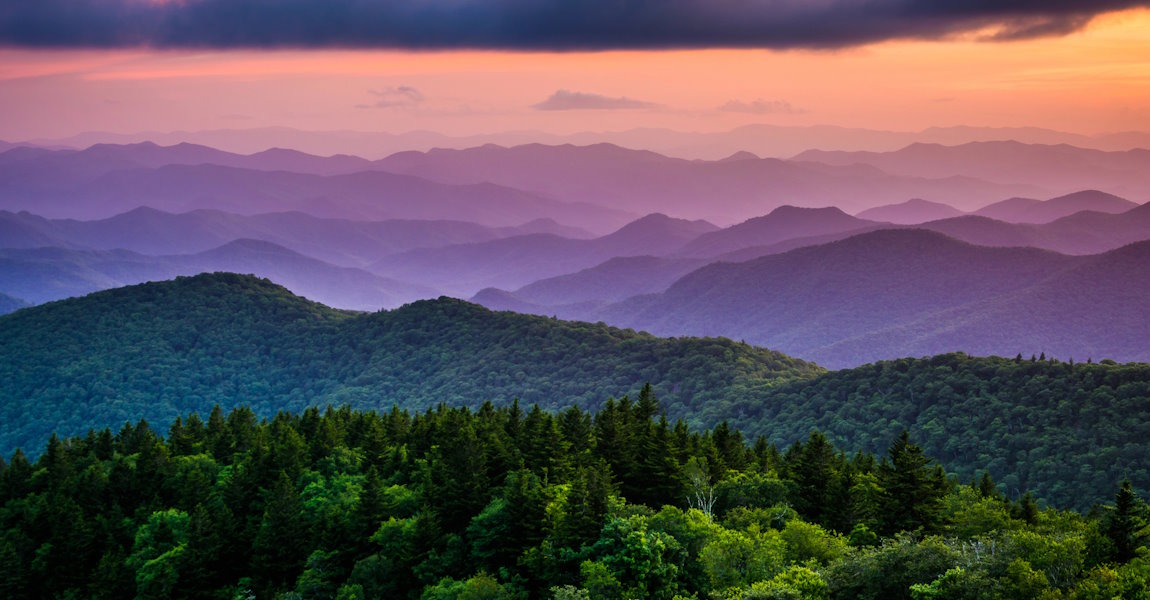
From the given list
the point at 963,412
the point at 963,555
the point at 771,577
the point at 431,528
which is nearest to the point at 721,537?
the point at 771,577

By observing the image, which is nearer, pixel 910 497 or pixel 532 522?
pixel 532 522

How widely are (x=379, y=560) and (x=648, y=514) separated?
20239mm

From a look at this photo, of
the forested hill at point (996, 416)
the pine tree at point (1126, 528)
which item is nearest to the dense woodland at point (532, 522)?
the pine tree at point (1126, 528)

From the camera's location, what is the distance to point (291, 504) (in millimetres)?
77438

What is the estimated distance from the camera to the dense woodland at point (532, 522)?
168ft

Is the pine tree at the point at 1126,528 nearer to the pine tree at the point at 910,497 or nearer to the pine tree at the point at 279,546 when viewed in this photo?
the pine tree at the point at 910,497

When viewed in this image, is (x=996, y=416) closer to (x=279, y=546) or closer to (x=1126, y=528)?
(x=1126, y=528)

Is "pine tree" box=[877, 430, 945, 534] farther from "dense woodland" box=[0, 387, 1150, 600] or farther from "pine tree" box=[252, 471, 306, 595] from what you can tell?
"pine tree" box=[252, 471, 306, 595]

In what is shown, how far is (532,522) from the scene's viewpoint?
6494 centimetres

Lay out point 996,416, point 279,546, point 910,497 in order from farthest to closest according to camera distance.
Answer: point 996,416, point 279,546, point 910,497

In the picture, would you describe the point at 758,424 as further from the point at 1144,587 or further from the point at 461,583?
the point at 1144,587

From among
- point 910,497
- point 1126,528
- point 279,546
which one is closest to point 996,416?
point 910,497

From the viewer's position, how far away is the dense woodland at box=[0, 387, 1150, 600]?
51125 mm

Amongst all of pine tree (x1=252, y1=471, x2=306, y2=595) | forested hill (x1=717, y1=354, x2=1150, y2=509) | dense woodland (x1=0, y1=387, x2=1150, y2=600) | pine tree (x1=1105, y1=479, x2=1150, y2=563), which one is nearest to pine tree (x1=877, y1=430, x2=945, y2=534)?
dense woodland (x1=0, y1=387, x2=1150, y2=600)
